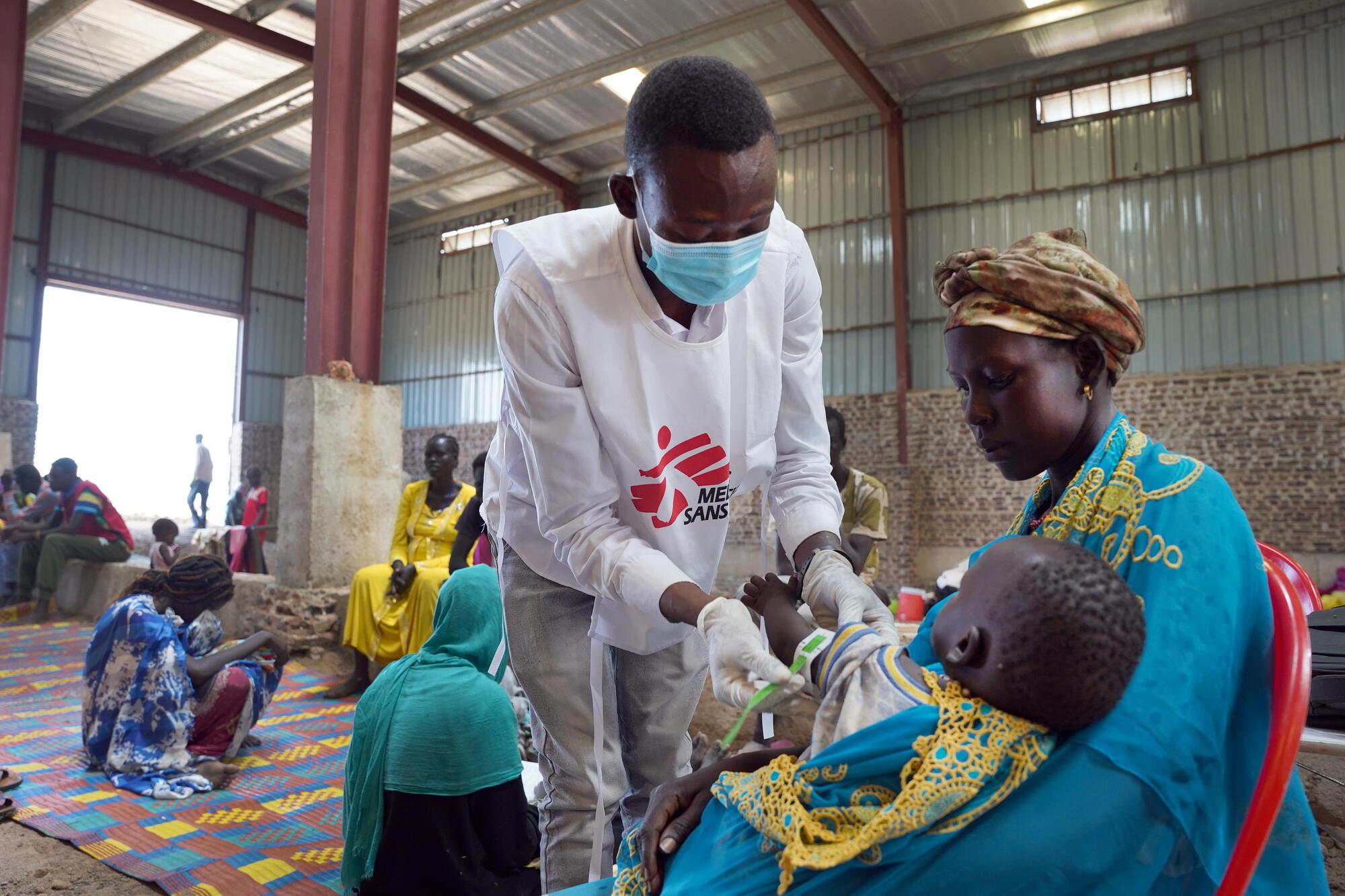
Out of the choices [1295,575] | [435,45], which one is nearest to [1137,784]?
[1295,575]

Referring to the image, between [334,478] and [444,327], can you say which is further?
[444,327]

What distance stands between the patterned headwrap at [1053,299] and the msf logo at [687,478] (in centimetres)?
55

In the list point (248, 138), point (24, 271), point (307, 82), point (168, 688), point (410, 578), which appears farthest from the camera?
Result: point (248, 138)

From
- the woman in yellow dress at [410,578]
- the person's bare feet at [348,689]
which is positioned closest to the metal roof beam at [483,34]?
the woman in yellow dress at [410,578]

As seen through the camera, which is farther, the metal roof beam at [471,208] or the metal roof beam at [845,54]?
the metal roof beam at [471,208]

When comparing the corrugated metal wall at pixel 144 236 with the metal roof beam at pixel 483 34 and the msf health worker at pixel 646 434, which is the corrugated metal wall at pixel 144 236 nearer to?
the metal roof beam at pixel 483 34

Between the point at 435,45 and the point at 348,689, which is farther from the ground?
the point at 435,45

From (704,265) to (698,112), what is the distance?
0.87ft

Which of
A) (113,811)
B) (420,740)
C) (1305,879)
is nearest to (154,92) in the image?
(113,811)

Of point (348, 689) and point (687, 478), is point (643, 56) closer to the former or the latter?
point (348, 689)

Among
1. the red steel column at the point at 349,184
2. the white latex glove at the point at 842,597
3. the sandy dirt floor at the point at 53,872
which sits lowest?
the sandy dirt floor at the point at 53,872

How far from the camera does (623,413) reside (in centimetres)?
161

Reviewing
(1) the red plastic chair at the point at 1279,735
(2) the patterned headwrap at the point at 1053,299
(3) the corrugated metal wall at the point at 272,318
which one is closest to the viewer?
(1) the red plastic chair at the point at 1279,735

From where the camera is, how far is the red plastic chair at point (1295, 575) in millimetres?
1185
